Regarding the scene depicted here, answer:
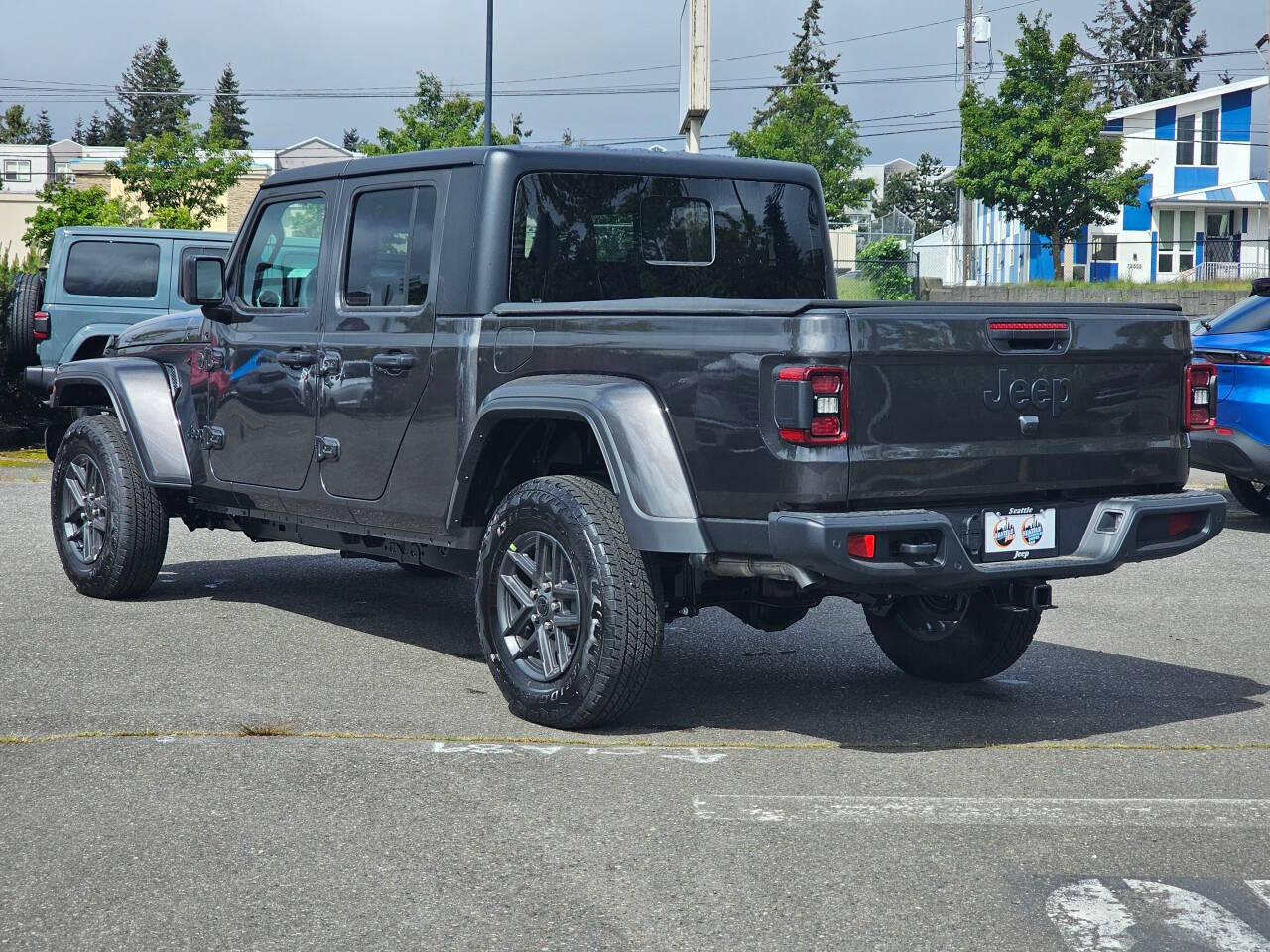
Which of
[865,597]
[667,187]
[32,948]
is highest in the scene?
[667,187]

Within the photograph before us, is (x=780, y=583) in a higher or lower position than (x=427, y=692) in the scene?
higher

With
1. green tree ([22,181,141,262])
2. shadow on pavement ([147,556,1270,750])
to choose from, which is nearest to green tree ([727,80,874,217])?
green tree ([22,181,141,262])

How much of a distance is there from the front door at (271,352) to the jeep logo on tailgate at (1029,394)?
288 cm

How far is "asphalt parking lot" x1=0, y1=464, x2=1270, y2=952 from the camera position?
3.61 metres

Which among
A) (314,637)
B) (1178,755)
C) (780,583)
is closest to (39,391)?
(314,637)

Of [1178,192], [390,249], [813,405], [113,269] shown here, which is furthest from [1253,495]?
[1178,192]

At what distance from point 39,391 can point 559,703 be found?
12042mm

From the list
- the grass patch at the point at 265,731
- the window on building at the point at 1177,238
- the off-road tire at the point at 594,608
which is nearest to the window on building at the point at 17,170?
the window on building at the point at 1177,238

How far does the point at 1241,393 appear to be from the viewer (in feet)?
34.4

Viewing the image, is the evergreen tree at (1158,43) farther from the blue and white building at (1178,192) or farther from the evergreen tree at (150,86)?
the evergreen tree at (150,86)

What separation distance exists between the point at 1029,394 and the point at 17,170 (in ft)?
313

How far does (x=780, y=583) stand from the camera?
538cm

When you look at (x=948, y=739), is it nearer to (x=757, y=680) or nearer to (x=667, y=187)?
(x=757, y=680)

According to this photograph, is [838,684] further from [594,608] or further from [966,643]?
[594,608]
